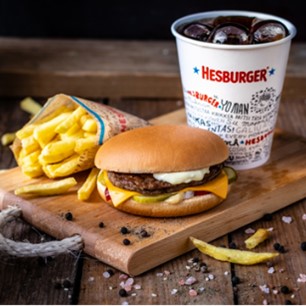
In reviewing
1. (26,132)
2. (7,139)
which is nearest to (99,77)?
(7,139)

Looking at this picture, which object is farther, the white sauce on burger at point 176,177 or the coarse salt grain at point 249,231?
the coarse salt grain at point 249,231

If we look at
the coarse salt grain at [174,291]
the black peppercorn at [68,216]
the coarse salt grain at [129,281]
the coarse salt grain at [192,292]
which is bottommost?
the coarse salt grain at [129,281]

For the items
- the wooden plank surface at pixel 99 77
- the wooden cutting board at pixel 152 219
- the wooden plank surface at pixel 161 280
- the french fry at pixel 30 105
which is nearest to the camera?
the wooden plank surface at pixel 161 280

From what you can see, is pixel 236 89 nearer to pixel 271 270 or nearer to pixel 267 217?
pixel 267 217

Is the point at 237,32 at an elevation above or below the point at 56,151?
above

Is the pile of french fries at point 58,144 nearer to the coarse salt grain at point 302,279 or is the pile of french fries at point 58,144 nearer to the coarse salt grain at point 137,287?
the coarse salt grain at point 137,287

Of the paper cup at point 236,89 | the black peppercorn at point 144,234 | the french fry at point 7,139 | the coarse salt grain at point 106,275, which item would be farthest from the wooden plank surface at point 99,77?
the coarse salt grain at point 106,275
